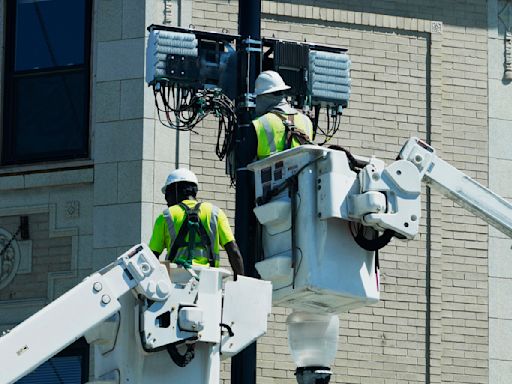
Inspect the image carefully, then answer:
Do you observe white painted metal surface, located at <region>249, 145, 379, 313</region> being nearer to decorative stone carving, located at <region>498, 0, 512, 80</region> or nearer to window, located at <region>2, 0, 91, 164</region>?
window, located at <region>2, 0, 91, 164</region>

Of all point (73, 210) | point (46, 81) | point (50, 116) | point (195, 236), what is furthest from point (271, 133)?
point (46, 81)

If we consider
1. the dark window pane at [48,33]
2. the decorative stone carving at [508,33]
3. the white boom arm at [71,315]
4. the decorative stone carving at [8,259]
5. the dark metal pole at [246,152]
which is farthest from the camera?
the decorative stone carving at [508,33]

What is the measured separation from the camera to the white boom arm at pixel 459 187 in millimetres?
16969

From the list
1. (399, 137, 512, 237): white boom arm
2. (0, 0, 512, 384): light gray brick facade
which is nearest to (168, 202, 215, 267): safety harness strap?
(399, 137, 512, 237): white boom arm

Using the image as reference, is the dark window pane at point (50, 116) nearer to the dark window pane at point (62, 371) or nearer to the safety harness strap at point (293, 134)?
the dark window pane at point (62, 371)

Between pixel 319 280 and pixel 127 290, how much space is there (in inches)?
83.8

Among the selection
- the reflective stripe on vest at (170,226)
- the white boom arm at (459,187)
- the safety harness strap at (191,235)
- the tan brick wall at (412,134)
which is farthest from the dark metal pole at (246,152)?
the tan brick wall at (412,134)

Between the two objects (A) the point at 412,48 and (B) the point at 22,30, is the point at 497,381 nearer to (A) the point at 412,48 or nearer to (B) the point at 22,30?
(A) the point at 412,48

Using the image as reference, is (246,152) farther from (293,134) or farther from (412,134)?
(412,134)

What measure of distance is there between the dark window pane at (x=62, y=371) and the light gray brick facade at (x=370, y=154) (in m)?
0.69

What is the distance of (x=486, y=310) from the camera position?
76.3 ft

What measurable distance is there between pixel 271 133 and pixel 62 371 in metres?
6.26

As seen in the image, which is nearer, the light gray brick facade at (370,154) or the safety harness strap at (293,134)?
the safety harness strap at (293,134)

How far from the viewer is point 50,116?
897 inches
